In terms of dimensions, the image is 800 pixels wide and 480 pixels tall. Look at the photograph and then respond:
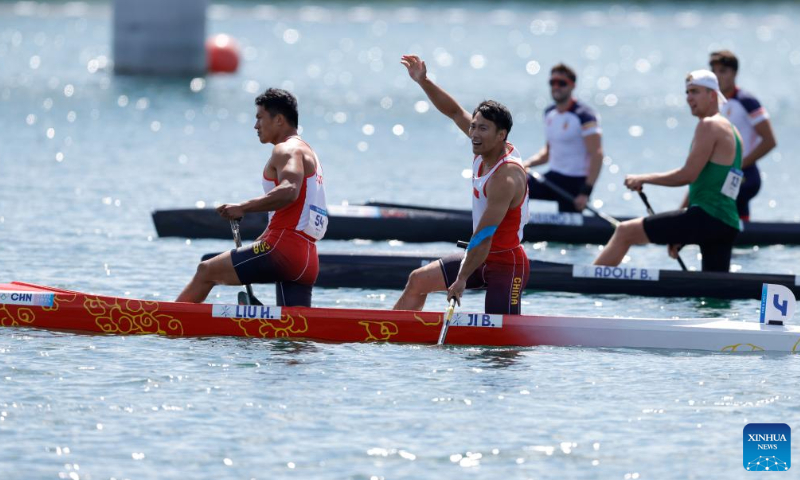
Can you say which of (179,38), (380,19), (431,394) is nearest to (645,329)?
(431,394)

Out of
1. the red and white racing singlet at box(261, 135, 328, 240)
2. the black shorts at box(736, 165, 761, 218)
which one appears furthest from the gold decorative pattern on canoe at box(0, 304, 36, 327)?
the black shorts at box(736, 165, 761, 218)

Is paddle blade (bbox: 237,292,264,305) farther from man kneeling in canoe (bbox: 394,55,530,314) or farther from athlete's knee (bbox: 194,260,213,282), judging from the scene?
man kneeling in canoe (bbox: 394,55,530,314)

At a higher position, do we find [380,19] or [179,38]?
[380,19]

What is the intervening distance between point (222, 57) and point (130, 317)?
3718cm

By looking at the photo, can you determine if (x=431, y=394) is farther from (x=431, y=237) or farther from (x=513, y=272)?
(x=431, y=237)

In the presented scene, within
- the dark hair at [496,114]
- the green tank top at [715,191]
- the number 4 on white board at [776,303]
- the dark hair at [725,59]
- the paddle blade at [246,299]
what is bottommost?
the paddle blade at [246,299]

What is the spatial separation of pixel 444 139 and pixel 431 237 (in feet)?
47.3

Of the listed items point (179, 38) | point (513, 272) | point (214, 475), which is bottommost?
point (214, 475)

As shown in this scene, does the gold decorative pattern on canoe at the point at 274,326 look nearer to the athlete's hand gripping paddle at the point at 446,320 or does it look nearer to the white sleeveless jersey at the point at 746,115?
the athlete's hand gripping paddle at the point at 446,320

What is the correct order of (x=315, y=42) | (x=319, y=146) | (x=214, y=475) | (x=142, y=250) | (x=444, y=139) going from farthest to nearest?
(x=315, y=42) < (x=444, y=139) < (x=319, y=146) < (x=142, y=250) < (x=214, y=475)

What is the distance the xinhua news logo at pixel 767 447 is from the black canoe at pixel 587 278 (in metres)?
4.67

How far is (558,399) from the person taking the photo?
10.1 m

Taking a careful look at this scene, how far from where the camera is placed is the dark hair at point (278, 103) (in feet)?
35.6

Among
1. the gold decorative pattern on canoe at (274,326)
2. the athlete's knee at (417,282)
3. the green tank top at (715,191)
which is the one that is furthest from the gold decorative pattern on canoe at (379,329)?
the green tank top at (715,191)
